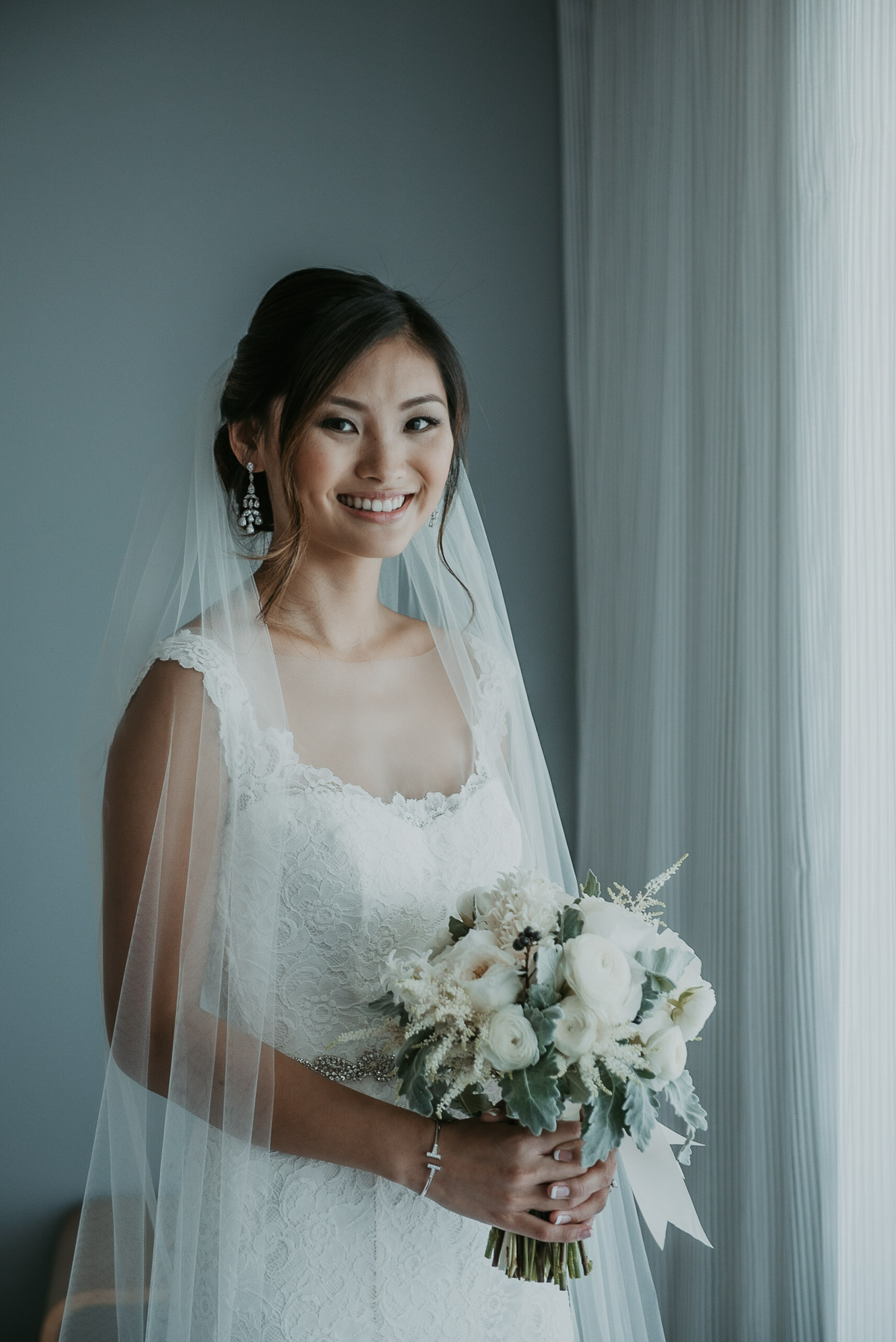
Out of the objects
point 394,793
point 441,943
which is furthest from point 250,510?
point 441,943

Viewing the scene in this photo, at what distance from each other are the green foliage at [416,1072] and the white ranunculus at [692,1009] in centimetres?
28

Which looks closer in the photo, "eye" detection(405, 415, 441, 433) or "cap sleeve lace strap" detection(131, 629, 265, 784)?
"cap sleeve lace strap" detection(131, 629, 265, 784)

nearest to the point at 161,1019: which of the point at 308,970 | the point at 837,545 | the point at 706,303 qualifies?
the point at 308,970

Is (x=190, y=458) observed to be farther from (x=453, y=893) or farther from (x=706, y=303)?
(x=706, y=303)

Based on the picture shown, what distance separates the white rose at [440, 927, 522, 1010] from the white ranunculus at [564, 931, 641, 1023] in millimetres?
61

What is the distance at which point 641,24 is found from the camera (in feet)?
8.21

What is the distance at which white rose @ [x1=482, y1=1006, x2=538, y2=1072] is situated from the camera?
3.70 feet

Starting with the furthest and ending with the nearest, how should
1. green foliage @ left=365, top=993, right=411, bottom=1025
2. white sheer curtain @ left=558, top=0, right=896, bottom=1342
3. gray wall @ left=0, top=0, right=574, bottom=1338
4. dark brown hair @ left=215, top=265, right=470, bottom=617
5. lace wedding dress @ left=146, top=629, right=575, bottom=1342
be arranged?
1. gray wall @ left=0, top=0, right=574, bottom=1338
2. white sheer curtain @ left=558, top=0, right=896, bottom=1342
3. dark brown hair @ left=215, top=265, right=470, bottom=617
4. lace wedding dress @ left=146, top=629, right=575, bottom=1342
5. green foliage @ left=365, top=993, right=411, bottom=1025

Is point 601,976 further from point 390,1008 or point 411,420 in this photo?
point 411,420

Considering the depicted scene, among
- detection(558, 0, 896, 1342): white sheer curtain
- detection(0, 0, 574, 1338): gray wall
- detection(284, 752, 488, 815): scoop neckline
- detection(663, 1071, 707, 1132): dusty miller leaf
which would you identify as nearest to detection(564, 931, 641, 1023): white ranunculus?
detection(663, 1071, 707, 1132): dusty miller leaf

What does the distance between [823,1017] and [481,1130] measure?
0.88 metres

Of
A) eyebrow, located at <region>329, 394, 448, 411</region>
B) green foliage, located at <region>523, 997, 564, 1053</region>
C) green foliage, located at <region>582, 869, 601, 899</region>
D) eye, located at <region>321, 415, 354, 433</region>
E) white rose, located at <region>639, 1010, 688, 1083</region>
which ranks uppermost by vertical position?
eyebrow, located at <region>329, 394, 448, 411</region>

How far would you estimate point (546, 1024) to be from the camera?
1140mm

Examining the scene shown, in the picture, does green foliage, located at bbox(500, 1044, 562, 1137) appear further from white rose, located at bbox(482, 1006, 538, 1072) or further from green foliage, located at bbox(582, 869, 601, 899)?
green foliage, located at bbox(582, 869, 601, 899)
